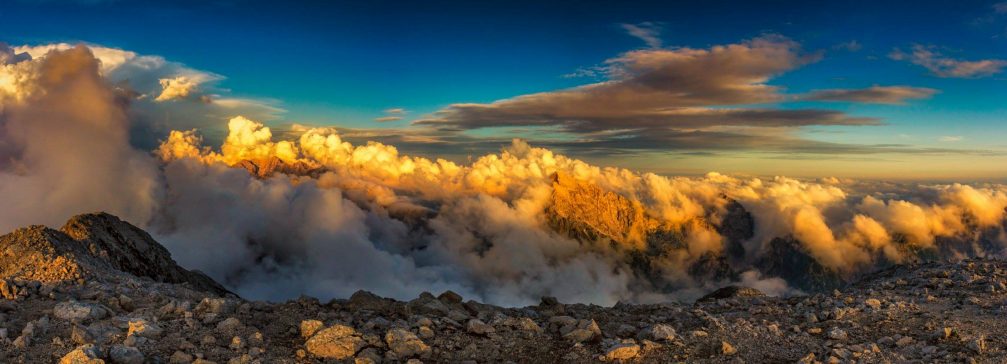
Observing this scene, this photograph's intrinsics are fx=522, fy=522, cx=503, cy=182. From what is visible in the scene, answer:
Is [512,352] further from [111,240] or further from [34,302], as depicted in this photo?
[111,240]

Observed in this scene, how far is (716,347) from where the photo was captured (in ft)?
56.5

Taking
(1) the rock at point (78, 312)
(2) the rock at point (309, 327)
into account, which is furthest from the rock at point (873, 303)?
(1) the rock at point (78, 312)

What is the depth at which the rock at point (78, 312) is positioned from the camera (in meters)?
16.8

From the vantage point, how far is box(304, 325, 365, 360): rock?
52.1 ft

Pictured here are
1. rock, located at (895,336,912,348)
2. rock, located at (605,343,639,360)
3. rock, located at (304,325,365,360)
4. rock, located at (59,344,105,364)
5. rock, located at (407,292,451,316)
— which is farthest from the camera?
rock, located at (407,292,451,316)

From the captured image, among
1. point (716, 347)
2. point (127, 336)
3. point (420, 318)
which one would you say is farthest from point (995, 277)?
point (127, 336)

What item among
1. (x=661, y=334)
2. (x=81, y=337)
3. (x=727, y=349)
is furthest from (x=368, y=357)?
(x=727, y=349)

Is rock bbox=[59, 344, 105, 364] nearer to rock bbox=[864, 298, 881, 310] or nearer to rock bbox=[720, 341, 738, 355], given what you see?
rock bbox=[720, 341, 738, 355]

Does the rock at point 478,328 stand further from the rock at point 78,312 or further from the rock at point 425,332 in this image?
the rock at point 78,312

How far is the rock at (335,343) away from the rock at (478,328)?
3.85 m

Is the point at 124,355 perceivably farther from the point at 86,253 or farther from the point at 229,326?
the point at 86,253

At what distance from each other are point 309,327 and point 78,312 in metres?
7.37

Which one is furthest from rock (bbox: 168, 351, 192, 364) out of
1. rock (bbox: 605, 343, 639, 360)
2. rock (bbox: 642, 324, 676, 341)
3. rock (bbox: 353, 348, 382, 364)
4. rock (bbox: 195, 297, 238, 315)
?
rock (bbox: 642, 324, 676, 341)

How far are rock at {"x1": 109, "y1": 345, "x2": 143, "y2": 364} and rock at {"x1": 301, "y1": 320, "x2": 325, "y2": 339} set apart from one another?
4474mm
